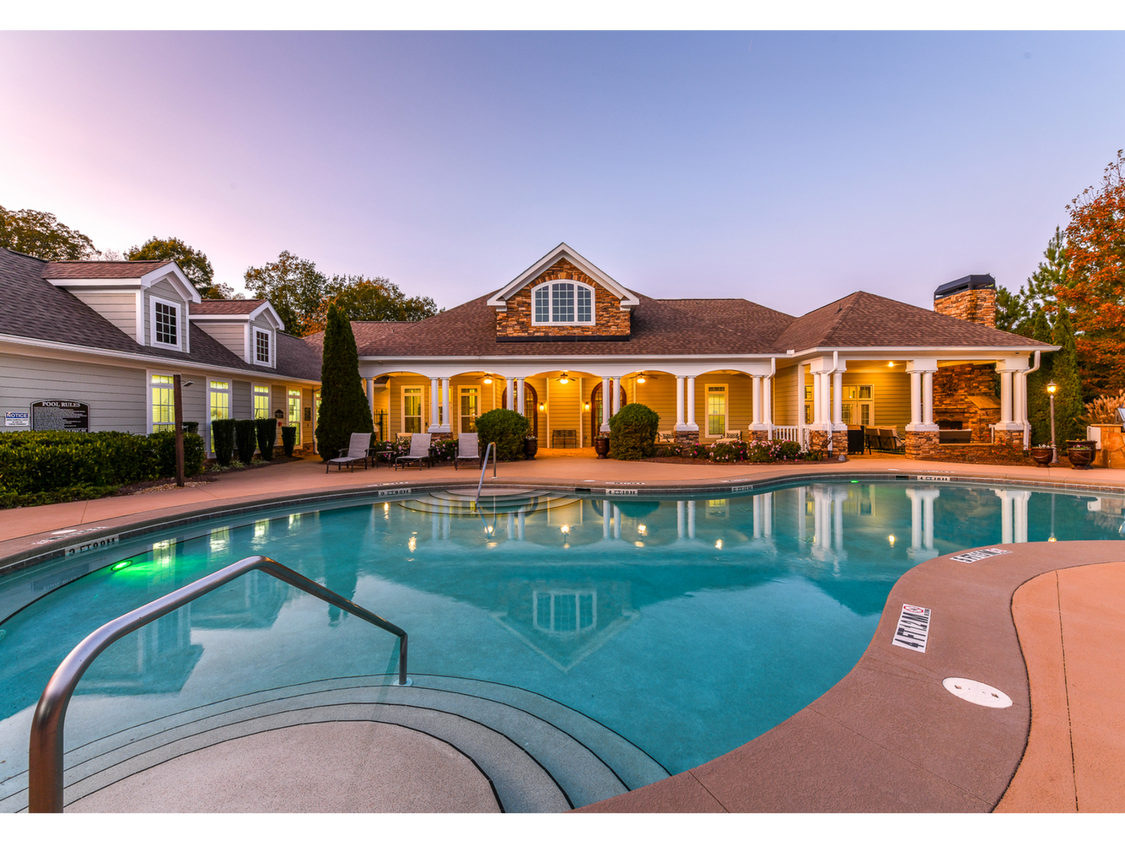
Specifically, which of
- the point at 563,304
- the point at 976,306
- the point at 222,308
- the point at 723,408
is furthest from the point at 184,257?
the point at 976,306

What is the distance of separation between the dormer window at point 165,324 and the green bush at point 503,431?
9.22 meters

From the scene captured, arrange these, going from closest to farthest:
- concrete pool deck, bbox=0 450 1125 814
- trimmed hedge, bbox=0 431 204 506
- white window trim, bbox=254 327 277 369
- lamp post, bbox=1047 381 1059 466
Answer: concrete pool deck, bbox=0 450 1125 814, trimmed hedge, bbox=0 431 204 506, lamp post, bbox=1047 381 1059 466, white window trim, bbox=254 327 277 369

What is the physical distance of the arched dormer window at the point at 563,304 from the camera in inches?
672

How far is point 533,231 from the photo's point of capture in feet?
85.9

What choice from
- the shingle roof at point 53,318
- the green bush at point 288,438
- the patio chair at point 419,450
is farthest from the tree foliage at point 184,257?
the patio chair at point 419,450

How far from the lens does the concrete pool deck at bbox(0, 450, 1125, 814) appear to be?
1.82m

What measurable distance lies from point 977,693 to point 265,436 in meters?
18.2

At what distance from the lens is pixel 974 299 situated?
17906 millimetres

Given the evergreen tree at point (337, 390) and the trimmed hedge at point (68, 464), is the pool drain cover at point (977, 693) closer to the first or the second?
the trimmed hedge at point (68, 464)

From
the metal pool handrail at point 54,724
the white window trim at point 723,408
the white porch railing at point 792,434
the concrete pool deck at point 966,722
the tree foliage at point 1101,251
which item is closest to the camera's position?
the metal pool handrail at point 54,724

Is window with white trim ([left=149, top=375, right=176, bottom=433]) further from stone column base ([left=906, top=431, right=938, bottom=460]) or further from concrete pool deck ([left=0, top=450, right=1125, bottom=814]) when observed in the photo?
stone column base ([left=906, top=431, right=938, bottom=460])

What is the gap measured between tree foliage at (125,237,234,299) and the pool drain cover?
3709 centimetres

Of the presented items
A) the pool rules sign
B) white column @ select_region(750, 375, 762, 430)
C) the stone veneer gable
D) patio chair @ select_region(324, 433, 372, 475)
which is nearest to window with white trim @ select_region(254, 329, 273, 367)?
patio chair @ select_region(324, 433, 372, 475)

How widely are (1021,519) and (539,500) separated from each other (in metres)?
8.77
